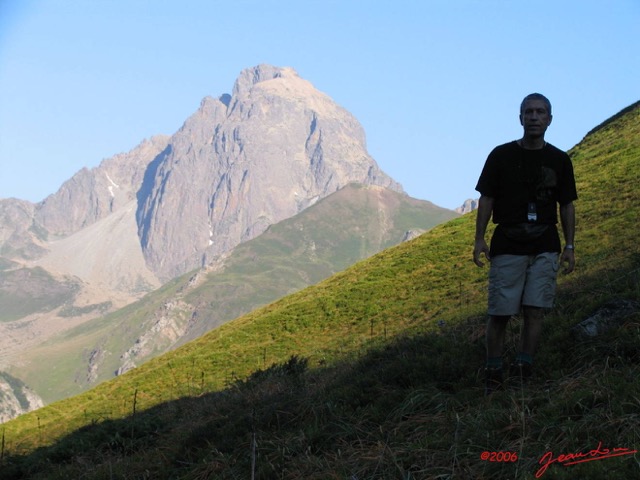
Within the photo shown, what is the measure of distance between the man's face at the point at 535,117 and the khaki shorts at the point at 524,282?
1.45 metres

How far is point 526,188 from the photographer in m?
Result: 8.48

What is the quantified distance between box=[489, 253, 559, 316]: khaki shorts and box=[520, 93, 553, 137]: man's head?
4.80ft

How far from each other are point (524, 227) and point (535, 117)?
129 centimetres

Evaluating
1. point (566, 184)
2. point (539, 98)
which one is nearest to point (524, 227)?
point (566, 184)

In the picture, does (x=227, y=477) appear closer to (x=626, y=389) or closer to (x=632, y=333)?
(x=626, y=389)

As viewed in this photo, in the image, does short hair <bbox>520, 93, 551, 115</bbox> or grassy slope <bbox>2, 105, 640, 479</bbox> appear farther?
short hair <bbox>520, 93, 551, 115</bbox>

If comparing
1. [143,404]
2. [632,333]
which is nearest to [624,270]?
[632,333]

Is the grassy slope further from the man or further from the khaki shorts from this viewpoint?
the khaki shorts

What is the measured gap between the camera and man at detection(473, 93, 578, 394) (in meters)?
8.31

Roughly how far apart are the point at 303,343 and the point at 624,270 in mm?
13009

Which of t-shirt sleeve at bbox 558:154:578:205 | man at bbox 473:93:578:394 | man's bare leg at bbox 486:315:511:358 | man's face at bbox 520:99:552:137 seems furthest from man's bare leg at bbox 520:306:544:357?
man's face at bbox 520:99:552:137

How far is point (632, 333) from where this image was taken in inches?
342
